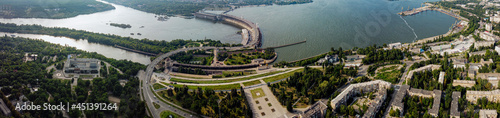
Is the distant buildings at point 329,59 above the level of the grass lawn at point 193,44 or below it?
Result: below

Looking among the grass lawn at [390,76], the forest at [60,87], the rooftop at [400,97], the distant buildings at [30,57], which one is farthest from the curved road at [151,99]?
the grass lawn at [390,76]

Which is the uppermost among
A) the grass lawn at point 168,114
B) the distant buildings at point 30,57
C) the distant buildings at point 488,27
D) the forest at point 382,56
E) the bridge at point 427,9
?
the bridge at point 427,9

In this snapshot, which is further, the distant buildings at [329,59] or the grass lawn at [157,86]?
the distant buildings at [329,59]

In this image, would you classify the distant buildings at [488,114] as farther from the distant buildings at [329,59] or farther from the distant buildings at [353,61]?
the distant buildings at [329,59]

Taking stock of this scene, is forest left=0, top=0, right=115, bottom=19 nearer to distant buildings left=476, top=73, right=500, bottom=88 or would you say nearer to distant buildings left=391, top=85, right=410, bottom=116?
distant buildings left=391, top=85, right=410, bottom=116

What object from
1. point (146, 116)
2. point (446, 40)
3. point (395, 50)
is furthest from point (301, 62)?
point (446, 40)

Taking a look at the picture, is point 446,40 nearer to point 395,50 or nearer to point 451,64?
point 395,50
